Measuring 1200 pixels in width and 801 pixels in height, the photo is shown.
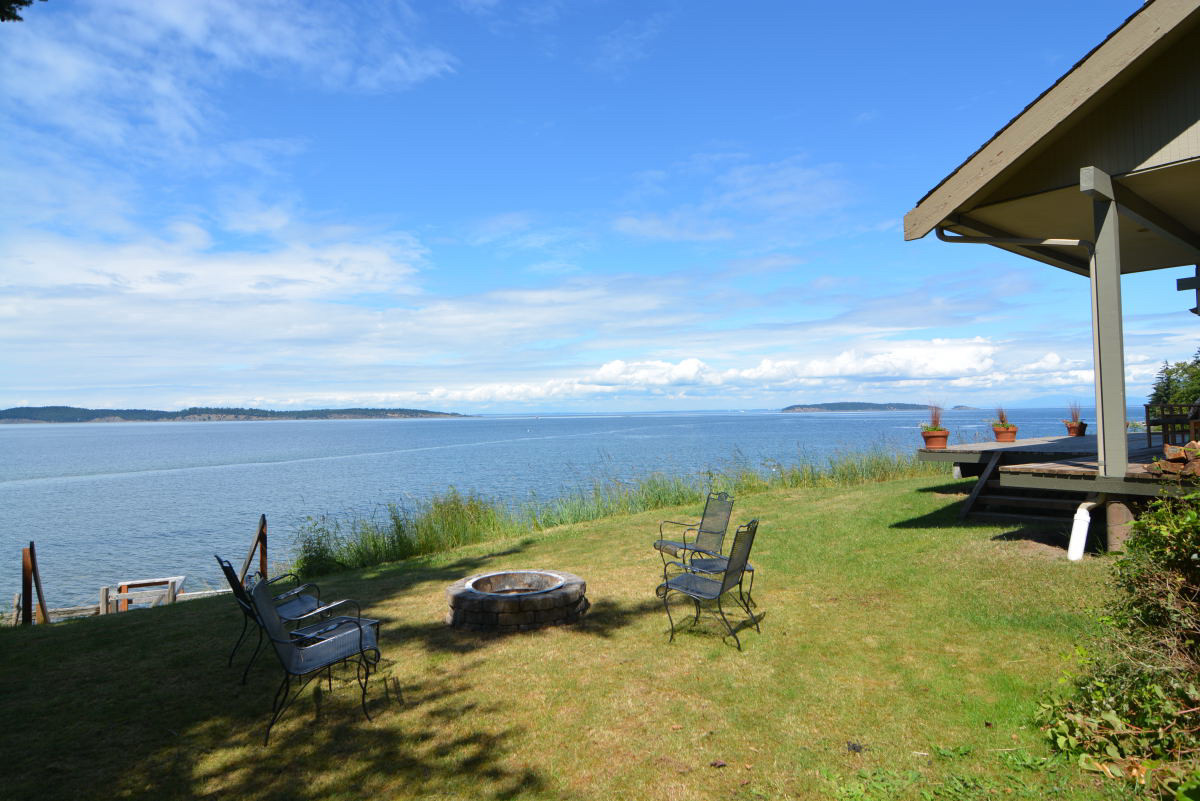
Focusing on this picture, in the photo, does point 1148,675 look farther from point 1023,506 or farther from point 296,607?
point 296,607

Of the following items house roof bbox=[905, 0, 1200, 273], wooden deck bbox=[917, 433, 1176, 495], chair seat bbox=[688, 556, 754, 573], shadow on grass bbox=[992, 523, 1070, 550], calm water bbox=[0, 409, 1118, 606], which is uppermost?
house roof bbox=[905, 0, 1200, 273]

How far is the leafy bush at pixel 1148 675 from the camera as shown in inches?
122

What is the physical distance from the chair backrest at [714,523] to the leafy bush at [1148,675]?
3.95 metres

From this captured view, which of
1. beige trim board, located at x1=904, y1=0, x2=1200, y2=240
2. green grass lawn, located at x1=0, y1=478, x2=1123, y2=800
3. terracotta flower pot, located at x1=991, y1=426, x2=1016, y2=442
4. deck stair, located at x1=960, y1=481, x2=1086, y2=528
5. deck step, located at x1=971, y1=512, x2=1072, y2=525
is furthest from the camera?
terracotta flower pot, located at x1=991, y1=426, x2=1016, y2=442

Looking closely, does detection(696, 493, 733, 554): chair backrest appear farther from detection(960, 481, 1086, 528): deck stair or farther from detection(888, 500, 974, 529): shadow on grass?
detection(960, 481, 1086, 528): deck stair

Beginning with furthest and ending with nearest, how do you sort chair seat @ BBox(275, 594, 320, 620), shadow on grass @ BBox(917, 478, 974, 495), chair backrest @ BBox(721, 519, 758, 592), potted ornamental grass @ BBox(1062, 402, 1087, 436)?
potted ornamental grass @ BBox(1062, 402, 1087, 436) → shadow on grass @ BBox(917, 478, 974, 495) → chair seat @ BBox(275, 594, 320, 620) → chair backrest @ BBox(721, 519, 758, 592)

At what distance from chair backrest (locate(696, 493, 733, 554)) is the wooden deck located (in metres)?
3.07

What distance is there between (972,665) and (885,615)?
1.25m

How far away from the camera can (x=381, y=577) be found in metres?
9.28

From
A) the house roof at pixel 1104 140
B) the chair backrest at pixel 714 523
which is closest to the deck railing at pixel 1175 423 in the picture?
the house roof at pixel 1104 140

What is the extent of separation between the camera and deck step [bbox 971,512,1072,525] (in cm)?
813

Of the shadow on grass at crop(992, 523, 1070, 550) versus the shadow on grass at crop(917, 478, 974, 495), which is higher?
the shadow on grass at crop(917, 478, 974, 495)

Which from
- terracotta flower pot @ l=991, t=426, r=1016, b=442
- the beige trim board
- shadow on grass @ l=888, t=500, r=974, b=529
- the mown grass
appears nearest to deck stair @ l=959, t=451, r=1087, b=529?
shadow on grass @ l=888, t=500, r=974, b=529

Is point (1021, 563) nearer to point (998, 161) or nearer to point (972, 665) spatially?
point (972, 665)
